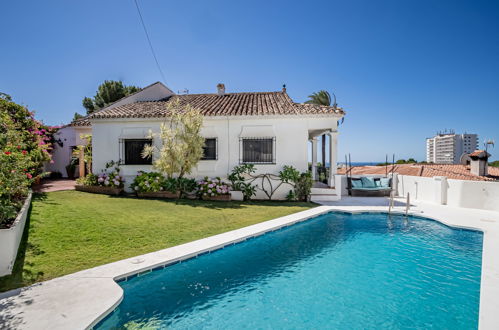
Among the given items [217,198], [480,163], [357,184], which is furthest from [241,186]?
[480,163]

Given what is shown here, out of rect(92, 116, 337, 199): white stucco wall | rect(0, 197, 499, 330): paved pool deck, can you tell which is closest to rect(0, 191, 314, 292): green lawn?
rect(0, 197, 499, 330): paved pool deck

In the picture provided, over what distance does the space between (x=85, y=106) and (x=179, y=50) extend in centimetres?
2929

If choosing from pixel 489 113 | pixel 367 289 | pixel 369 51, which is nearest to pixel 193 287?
pixel 367 289

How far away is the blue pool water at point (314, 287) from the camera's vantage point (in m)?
3.75

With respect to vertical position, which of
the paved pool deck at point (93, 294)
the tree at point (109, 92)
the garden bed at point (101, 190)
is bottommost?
the paved pool deck at point (93, 294)

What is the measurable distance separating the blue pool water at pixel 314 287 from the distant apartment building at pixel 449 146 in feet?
576

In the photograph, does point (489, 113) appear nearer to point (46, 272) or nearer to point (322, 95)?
point (322, 95)

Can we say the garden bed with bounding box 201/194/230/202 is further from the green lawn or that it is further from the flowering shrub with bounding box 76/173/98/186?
the flowering shrub with bounding box 76/173/98/186

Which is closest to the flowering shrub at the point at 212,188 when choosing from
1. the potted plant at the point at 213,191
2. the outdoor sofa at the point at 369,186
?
the potted plant at the point at 213,191

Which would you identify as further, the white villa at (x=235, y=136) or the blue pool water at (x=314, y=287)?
the white villa at (x=235, y=136)

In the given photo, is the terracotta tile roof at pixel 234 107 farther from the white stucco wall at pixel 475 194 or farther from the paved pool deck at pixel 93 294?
the paved pool deck at pixel 93 294

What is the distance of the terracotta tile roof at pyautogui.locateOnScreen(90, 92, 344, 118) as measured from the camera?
13547mm

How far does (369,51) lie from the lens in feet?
56.2

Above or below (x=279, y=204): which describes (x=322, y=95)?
above
